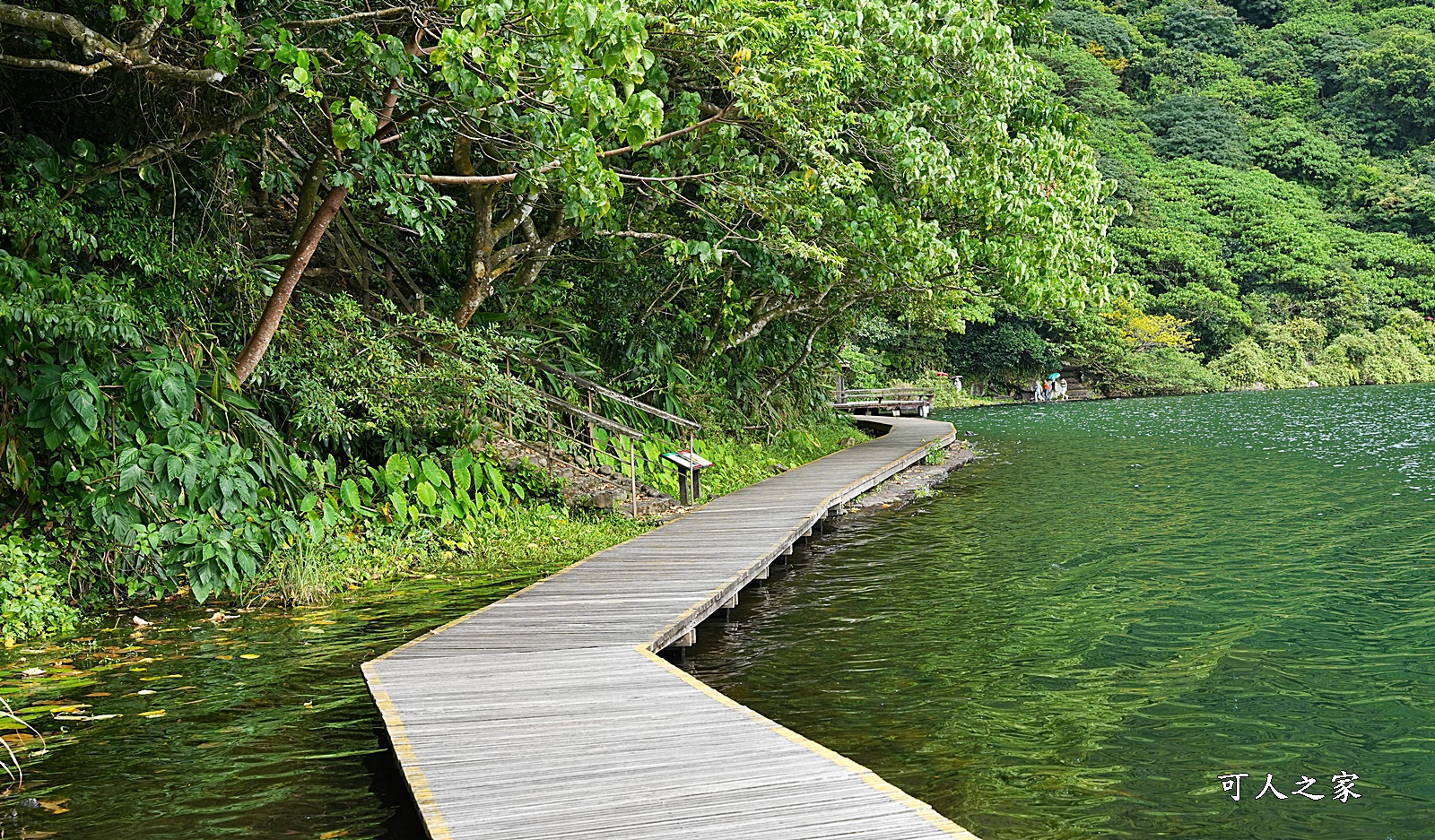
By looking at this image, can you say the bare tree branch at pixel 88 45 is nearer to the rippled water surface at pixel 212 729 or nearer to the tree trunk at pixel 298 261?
the tree trunk at pixel 298 261

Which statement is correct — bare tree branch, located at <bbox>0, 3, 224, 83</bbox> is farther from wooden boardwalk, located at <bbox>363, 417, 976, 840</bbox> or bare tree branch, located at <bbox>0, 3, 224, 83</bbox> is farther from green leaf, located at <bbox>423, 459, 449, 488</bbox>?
green leaf, located at <bbox>423, 459, 449, 488</bbox>

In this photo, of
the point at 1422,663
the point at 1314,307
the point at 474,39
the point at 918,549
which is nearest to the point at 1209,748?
the point at 1422,663

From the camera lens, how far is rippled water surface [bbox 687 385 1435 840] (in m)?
5.49

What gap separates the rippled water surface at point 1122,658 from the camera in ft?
18.0

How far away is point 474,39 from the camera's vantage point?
6984mm

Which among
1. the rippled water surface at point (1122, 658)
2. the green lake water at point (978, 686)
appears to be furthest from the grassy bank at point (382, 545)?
the rippled water surface at point (1122, 658)

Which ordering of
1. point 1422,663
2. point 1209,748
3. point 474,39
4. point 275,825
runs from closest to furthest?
point 275,825 < point 1209,748 < point 474,39 < point 1422,663

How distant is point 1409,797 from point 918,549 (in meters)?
7.72

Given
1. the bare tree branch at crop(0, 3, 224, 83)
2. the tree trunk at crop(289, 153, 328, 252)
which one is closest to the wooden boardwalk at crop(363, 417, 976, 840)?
the tree trunk at crop(289, 153, 328, 252)

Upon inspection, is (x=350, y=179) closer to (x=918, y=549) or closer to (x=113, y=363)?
(x=113, y=363)

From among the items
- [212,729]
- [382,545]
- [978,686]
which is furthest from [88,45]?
[978,686]

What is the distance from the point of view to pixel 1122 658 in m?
8.02

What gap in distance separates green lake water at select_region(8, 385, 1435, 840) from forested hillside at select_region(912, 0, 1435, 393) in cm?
4062

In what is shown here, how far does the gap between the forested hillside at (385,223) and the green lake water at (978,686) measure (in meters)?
1.22
